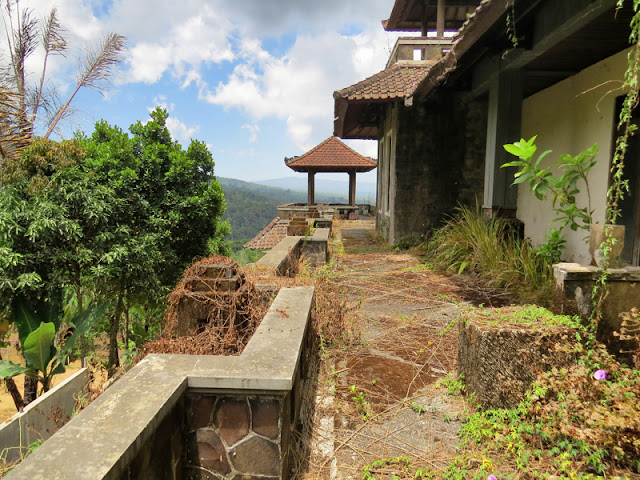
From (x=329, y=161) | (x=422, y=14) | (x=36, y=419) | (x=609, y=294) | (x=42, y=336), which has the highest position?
(x=422, y=14)

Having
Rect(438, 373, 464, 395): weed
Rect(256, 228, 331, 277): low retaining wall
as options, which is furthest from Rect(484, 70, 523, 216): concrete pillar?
Rect(438, 373, 464, 395): weed

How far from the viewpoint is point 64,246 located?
7113 millimetres

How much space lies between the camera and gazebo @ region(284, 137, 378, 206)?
20609mm

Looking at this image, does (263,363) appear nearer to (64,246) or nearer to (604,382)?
(604,382)

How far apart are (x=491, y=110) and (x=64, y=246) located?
705cm

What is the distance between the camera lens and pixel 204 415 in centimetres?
200

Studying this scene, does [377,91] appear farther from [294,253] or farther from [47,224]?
[47,224]

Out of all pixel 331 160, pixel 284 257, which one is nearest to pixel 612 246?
pixel 284 257

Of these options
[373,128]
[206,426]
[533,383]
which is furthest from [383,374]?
[373,128]

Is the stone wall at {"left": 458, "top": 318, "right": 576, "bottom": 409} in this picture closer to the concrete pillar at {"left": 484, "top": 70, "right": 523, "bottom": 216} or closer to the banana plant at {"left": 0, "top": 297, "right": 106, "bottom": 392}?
the concrete pillar at {"left": 484, "top": 70, "right": 523, "bottom": 216}

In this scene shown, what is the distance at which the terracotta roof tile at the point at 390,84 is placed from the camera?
7.82 meters

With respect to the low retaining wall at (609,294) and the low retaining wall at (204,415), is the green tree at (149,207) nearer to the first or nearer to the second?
the low retaining wall at (204,415)

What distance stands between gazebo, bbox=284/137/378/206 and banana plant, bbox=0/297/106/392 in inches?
567

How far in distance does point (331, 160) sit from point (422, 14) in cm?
1029
